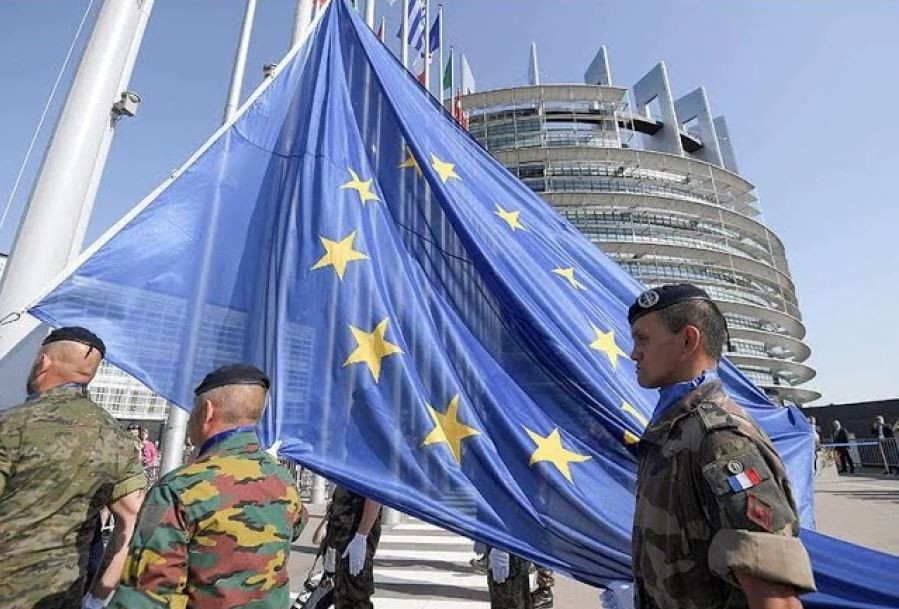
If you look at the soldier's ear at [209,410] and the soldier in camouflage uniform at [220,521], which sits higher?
the soldier's ear at [209,410]

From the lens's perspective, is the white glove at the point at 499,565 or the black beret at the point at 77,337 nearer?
the black beret at the point at 77,337

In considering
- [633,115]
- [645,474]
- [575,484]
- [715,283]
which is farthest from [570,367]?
[633,115]

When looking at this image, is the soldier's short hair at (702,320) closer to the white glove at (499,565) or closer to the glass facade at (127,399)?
Result: the white glove at (499,565)

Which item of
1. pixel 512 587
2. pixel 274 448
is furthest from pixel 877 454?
pixel 274 448

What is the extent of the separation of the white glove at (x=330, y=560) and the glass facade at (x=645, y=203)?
133 feet

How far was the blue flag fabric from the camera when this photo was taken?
2.40 meters

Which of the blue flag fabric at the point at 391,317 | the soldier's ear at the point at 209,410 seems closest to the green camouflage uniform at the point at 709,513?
the blue flag fabric at the point at 391,317

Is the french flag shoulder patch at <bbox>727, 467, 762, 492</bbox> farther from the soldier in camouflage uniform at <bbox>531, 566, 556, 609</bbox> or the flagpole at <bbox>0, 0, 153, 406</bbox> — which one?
the soldier in camouflage uniform at <bbox>531, 566, 556, 609</bbox>

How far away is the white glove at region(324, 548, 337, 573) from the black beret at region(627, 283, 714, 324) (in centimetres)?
304

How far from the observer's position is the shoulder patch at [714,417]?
131 cm

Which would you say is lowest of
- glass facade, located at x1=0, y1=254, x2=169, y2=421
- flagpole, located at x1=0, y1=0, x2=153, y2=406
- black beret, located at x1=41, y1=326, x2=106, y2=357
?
black beret, located at x1=41, y1=326, x2=106, y2=357

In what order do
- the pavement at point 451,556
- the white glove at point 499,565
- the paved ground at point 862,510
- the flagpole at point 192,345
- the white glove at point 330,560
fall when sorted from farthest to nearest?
the paved ground at point 862,510
the pavement at point 451,556
the white glove at point 330,560
the white glove at point 499,565
the flagpole at point 192,345

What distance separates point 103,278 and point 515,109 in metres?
Answer: 50.4

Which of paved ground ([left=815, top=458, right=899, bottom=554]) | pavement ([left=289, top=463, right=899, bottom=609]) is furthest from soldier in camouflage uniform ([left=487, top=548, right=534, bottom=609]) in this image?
paved ground ([left=815, top=458, right=899, bottom=554])
